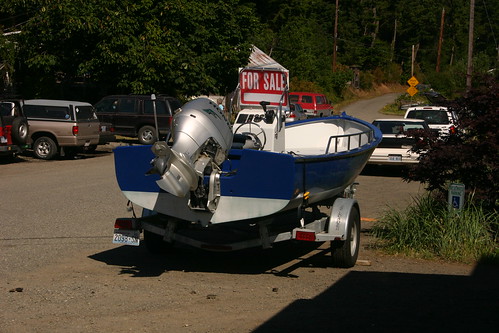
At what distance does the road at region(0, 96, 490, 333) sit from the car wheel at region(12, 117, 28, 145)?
9294mm

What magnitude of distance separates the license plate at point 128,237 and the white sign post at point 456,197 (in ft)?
14.5

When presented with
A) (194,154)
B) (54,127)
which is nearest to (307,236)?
(194,154)

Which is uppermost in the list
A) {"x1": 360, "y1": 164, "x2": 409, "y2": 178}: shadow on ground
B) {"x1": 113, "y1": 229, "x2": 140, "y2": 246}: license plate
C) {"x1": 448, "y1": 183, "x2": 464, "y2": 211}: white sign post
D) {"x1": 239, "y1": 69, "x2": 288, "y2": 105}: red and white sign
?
{"x1": 239, "y1": 69, "x2": 288, "y2": 105}: red and white sign

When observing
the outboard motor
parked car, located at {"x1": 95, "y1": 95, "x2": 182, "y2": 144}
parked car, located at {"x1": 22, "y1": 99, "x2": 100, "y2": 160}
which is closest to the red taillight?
the outboard motor

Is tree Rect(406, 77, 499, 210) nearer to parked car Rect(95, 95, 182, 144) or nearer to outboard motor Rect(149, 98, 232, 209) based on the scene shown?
outboard motor Rect(149, 98, 232, 209)

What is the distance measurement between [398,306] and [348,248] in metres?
1.89

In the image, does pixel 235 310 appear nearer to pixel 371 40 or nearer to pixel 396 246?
pixel 396 246

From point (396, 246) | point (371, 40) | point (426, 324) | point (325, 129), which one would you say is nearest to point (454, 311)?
point (426, 324)

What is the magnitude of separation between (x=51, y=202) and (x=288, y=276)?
7267mm

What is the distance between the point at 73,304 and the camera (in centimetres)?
Answer: 796

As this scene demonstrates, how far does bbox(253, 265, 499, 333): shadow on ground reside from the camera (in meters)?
7.28

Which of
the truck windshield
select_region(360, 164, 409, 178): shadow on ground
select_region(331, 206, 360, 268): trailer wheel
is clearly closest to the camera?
select_region(331, 206, 360, 268): trailer wheel

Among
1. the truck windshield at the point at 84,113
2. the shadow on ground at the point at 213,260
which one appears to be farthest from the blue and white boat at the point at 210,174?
the truck windshield at the point at 84,113

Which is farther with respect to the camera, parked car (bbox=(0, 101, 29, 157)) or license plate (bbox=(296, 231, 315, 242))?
parked car (bbox=(0, 101, 29, 157))
